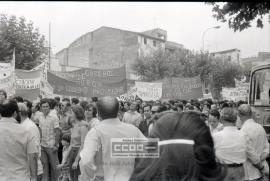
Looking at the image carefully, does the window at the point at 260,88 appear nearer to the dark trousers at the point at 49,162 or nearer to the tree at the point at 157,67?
the dark trousers at the point at 49,162

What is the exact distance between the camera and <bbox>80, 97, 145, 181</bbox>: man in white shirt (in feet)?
13.3

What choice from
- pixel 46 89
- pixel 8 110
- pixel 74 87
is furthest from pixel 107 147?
pixel 46 89

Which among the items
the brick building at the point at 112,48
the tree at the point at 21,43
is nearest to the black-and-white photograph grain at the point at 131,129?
the tree at the point at 21,43

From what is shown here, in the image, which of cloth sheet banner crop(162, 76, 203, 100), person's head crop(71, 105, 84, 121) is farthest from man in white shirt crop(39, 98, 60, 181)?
cloth sheet banner crop(162, 76, 203, 100)

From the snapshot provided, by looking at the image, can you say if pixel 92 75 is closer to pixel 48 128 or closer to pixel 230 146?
pixel 48 128

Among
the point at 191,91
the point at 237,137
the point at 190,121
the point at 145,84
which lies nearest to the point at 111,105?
the point at 237,137

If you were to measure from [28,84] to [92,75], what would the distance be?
1.87 metres

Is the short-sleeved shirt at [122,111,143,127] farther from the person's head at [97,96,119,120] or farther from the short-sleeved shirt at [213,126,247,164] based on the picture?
the person's head at [97,96,119,120]

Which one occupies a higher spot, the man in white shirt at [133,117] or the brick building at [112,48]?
the brick building at [112,48]

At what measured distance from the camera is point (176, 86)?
16078 mm

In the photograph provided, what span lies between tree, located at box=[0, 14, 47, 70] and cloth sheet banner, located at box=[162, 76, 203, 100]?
42.0 ft

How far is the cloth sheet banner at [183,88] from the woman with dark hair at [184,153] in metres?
14.1

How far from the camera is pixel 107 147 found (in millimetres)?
4090

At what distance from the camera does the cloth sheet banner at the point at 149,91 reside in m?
15.3
